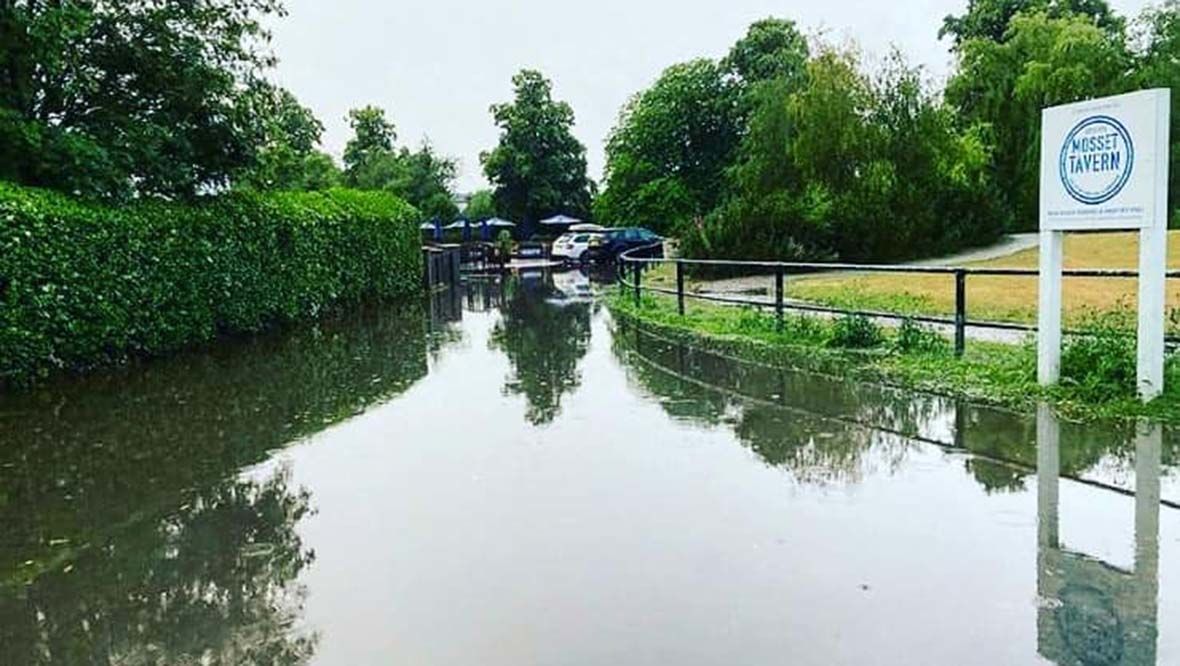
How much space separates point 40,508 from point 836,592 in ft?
14.7

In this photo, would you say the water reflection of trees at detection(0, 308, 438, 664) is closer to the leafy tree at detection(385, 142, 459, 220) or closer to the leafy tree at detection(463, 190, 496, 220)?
the leafy tree at detection(385, 142, 459, 220)

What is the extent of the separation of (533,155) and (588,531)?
5002 centimetres

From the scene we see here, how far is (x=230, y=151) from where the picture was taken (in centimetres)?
1423

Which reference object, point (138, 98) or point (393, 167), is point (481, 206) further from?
point (138, 98)

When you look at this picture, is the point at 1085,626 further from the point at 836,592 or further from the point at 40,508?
the point at 40,508

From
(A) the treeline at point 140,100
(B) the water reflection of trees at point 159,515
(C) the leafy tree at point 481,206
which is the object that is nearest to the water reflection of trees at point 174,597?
(B) the water reflection of trees at point 159,515

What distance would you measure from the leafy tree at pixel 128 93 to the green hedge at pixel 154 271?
617 millimetres

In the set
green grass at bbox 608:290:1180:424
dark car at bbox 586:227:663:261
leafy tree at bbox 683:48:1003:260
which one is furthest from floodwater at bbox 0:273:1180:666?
dark car at bbox 586:227:663:261

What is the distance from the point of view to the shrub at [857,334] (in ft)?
35.2

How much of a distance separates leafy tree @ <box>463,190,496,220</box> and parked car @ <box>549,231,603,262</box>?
15.7 metres

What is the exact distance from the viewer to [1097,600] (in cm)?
373

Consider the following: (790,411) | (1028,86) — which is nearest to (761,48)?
(1028,86)

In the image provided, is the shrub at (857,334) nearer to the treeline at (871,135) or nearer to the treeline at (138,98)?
the treeline at (138,98)

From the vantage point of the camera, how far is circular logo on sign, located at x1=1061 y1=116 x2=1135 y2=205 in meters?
7.00
